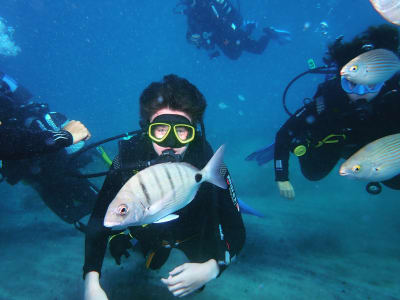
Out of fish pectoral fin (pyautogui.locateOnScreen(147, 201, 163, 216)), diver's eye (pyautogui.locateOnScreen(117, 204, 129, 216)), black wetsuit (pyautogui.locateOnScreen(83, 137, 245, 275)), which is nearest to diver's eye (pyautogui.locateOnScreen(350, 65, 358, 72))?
black wetsuit (pyautogui.locateOnScreen(83, 137, 245, 275))

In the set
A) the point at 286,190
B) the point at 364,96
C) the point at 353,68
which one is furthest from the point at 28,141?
the point at 364,96

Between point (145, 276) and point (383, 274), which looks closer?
point (145, 276)

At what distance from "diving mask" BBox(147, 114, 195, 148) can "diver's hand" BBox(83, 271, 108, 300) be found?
4.56ft

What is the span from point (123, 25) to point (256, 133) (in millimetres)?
104584

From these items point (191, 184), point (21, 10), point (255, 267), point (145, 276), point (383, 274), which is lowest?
point (383, 274)

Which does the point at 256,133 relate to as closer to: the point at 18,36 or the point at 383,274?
the point at 383,274

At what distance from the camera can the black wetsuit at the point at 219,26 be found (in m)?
12.5

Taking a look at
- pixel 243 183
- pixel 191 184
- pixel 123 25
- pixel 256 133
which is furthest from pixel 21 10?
pixel 191 184

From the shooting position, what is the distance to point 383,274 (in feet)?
11.9

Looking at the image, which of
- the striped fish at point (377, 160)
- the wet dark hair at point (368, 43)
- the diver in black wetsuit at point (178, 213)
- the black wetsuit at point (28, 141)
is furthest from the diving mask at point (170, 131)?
the wet dark hair at point (368, 43)

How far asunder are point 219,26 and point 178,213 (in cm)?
1347

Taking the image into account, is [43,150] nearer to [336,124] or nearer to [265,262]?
[265,262]

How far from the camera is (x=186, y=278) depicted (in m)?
1.72

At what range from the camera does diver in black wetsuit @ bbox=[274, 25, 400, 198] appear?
145 inches
